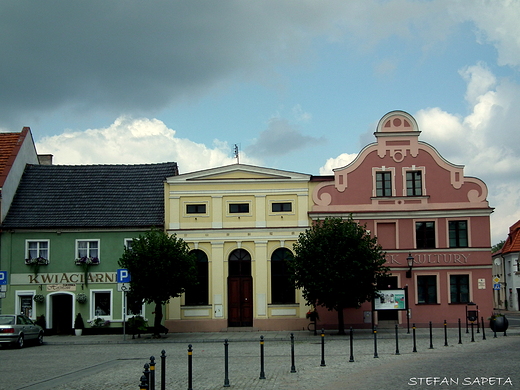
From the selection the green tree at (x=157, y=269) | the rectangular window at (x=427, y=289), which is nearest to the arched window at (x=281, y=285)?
the green tree at (x=157, y=269)

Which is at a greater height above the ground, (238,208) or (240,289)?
(238,208)

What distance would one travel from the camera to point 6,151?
39812mm

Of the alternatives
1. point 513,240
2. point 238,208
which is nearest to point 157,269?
point 238,208

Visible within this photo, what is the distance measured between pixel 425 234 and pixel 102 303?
1803 cm

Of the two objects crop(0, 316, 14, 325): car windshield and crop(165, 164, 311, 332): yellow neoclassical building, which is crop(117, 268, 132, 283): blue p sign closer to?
crop(0, 316, 14, 325): car windshield

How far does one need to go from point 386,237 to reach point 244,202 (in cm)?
800

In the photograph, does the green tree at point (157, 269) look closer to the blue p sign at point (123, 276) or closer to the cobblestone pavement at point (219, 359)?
the blue p sign at point (123, 276)

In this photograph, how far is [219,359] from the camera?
2227cm

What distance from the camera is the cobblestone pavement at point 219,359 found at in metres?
16.6

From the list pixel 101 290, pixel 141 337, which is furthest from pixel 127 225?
pixel 141 337

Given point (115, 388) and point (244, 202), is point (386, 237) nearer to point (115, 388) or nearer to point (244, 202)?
point (244, 202)

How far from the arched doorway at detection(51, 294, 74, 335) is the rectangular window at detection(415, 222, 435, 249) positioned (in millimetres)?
19299

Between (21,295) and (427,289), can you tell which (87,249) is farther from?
(427,289)

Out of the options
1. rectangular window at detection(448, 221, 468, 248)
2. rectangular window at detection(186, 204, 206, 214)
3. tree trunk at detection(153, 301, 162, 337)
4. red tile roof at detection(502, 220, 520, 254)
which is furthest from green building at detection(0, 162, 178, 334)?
red tile roof at detection(502, 220, 520, 254)
